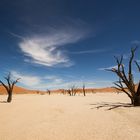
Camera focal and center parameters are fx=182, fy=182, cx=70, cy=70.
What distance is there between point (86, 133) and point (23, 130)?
303 cm

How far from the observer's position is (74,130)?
827cm

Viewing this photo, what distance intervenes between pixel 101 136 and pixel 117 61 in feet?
43.2

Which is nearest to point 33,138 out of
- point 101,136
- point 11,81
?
point 101,136

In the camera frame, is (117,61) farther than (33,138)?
Yes

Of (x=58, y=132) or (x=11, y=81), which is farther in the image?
(x=11, y=81)

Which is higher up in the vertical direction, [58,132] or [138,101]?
[138,101]

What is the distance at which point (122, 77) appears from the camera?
61.4 ft

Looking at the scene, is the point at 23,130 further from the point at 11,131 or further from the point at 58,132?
the point at 58,132

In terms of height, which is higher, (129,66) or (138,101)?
(129,66)

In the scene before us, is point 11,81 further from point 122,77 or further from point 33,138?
point 33,138

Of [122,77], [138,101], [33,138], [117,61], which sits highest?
[117,61]

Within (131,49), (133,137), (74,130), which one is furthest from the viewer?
(131,49)

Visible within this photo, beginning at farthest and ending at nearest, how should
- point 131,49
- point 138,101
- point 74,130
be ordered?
point 131,49 < point 138,101 < point 74,130

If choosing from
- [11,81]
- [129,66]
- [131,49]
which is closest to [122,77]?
[129,66]
